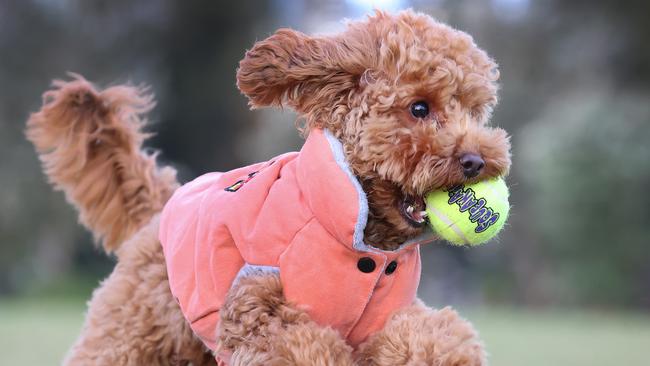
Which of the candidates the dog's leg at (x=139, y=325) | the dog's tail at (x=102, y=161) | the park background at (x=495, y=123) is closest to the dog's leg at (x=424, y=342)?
the dog's leg at (x=139, y=325)

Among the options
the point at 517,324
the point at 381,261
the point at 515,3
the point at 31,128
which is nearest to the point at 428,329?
the point at 381,261

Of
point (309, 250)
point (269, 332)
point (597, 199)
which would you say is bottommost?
point (269, 332)

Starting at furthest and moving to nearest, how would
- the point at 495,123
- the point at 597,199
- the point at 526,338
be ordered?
the point at 597,199 → the point at 495,123 → the point at 526,338

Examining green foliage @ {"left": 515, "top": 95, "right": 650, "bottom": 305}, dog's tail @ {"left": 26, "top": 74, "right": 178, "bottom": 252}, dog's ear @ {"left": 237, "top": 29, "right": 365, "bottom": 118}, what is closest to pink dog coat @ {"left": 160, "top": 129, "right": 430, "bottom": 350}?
dog's ear @ {"left": 237, "top": 29, "right": 365, "bottom": 118}

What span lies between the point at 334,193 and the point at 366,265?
23 cm

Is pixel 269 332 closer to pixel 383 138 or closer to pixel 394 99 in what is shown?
pixel 383 138

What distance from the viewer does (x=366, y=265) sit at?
240 centimetres

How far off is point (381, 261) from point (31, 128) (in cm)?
187

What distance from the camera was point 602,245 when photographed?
11.1m

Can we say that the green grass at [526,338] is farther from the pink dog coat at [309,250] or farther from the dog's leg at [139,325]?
the pink dog coat at [309,250]

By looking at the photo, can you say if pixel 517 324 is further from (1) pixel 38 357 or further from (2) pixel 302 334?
(2) pixel 302 334

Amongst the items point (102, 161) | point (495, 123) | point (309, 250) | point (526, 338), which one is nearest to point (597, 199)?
point (495, 123)

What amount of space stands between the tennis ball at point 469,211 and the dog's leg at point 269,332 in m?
0.42

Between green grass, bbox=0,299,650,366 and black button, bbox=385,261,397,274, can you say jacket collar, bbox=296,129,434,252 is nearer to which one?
black button, bbox=385,261,397,274
